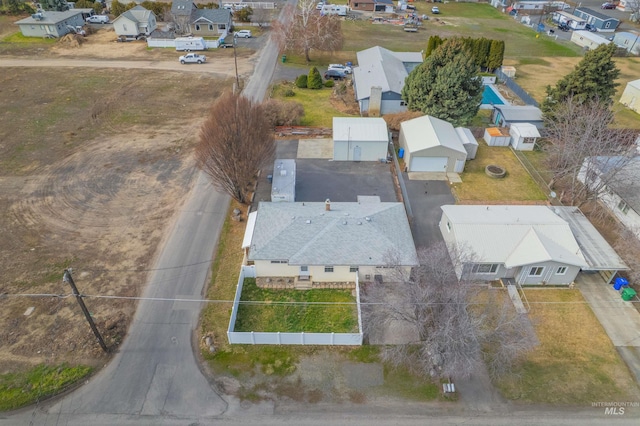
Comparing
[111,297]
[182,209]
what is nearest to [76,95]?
[182,209]

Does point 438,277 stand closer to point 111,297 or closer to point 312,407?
point 312,407

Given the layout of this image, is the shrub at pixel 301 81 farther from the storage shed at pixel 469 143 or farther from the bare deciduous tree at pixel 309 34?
the storage shed at pixel 469 143

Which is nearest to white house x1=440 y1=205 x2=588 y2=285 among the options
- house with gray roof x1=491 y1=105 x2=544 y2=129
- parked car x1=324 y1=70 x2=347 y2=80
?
house with gray roof x1=491 y1=105 x2=544 y2=129

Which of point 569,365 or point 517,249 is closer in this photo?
point 569,365

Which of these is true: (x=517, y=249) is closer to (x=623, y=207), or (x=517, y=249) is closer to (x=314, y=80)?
(x=623, y=207)

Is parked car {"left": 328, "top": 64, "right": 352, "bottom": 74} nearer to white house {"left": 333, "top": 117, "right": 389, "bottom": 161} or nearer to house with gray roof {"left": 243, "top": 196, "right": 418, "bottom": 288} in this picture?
white house {"left": 333, "top": 117, "right": 389, "bottom": 161}

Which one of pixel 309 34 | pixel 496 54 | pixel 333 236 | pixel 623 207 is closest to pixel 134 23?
pixel 309 34

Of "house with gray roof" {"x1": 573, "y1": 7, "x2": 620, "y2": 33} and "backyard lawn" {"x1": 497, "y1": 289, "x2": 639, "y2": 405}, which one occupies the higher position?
"house with gray roof" {"x1": 573, "y1": 7, "x2": 620, "y2": 33}
